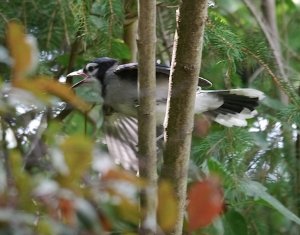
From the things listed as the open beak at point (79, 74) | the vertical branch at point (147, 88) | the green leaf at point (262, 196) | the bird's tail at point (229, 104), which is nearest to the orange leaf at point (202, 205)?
the vertical branch at point (147, 88)

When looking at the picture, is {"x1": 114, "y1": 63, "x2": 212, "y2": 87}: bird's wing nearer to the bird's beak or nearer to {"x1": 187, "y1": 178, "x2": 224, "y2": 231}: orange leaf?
the bird's beak

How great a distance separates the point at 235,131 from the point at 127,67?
503 millimetres

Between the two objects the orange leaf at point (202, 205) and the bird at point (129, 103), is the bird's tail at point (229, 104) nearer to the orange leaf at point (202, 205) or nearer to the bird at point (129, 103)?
the bird at point (129, 103)

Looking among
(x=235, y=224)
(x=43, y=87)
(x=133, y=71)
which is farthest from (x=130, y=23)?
(x=43, y=87)

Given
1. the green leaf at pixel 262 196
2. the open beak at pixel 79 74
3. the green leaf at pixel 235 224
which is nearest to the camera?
the green leaf at pixel 262 196

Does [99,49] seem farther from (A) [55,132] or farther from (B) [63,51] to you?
(A) [55,132]

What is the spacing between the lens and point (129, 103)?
2863mm

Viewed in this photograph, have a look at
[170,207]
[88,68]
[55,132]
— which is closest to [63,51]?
[88,68]

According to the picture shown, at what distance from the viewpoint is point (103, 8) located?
90.3 inches

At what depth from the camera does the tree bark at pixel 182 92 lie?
1.61 meters

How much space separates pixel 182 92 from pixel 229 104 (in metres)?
1.38

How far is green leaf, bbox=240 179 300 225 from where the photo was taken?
2.12 metres

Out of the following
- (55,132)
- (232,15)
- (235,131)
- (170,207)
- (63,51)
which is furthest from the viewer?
(232,15)

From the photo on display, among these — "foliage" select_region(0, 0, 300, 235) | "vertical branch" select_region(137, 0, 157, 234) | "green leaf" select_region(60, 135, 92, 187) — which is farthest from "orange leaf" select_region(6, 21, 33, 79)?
"vertical branch" select_region(137, 0, 157, 234)
